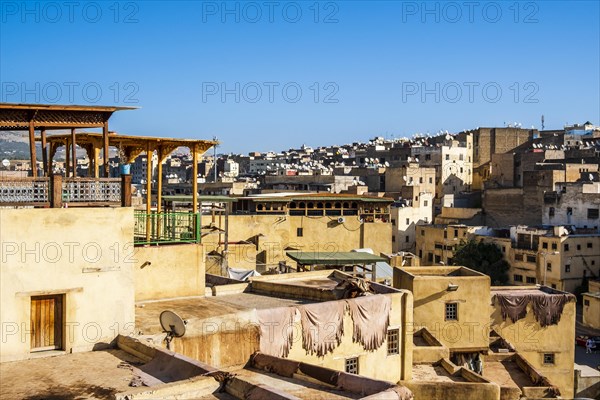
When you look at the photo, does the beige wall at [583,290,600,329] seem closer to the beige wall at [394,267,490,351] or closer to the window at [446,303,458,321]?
the beige wall at [394,267,490,351]

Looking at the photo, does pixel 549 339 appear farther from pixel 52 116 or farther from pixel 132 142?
pixel 52 116

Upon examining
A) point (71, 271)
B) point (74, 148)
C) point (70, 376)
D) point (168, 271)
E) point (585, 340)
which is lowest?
point (585, 340)

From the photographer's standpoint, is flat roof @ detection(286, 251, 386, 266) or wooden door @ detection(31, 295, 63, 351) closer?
wooden door @ detection(31, 295, 63, 351)

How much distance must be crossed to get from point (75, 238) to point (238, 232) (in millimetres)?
18241

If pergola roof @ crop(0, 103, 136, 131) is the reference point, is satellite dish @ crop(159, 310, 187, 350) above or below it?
below

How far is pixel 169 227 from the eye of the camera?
1401 centimetres

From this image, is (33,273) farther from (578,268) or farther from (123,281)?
(578,268)

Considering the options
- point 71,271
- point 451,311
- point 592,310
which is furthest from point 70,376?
point 592,310

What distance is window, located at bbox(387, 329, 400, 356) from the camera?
1355cm

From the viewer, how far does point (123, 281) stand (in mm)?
10789

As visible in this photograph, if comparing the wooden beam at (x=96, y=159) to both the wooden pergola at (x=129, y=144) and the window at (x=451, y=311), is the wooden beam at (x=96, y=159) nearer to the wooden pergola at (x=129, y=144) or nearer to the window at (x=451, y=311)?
the wooden pergola at (x=129, y=144)

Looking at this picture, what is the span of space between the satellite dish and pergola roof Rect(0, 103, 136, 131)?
124 inches

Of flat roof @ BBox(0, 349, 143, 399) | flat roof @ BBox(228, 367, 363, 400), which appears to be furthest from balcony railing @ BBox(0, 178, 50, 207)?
flat roof @ BBox(228, 367, 363, 400)

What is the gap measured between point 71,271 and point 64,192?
115 cm
